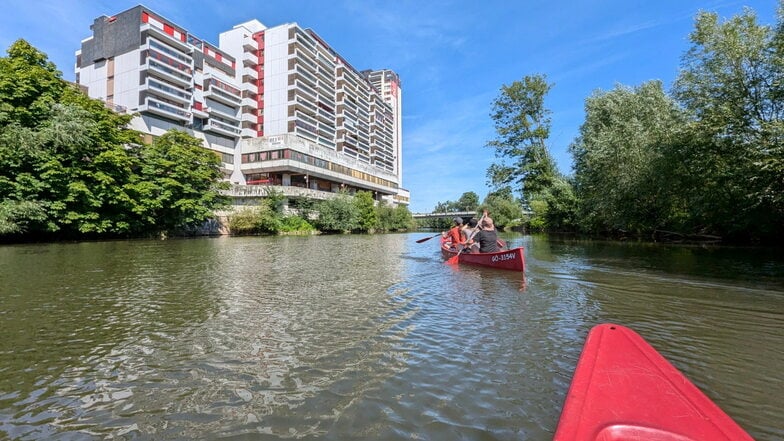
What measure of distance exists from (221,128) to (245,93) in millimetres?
12353

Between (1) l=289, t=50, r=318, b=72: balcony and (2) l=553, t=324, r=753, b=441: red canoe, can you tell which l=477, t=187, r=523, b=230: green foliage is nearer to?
(1) l=289, t=50, r=318, b=72: balcony

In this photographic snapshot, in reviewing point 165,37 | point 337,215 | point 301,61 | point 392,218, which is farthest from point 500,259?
point 301,61

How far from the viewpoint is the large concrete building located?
53.0m

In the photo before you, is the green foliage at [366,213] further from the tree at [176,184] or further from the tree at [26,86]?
the tree at [26,86]

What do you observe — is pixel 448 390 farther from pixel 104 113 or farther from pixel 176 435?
pixel 104 113

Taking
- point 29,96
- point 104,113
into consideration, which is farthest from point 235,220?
point 29,96

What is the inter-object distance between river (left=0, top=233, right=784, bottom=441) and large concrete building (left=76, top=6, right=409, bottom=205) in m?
42.6

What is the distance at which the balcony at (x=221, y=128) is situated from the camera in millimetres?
58531

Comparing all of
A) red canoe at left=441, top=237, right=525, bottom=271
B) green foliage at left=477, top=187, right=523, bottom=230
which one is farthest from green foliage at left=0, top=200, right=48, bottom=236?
green foliage at left=477, top=187, right=523, bottom=230

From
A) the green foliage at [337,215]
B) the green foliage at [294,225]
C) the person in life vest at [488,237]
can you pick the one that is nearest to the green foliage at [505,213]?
the green foliage at [337,215]

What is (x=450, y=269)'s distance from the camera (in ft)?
44.5

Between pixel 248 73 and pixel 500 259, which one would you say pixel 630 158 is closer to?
pixel 500 259

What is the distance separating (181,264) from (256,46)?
69044 mm

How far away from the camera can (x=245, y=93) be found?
227 ft
